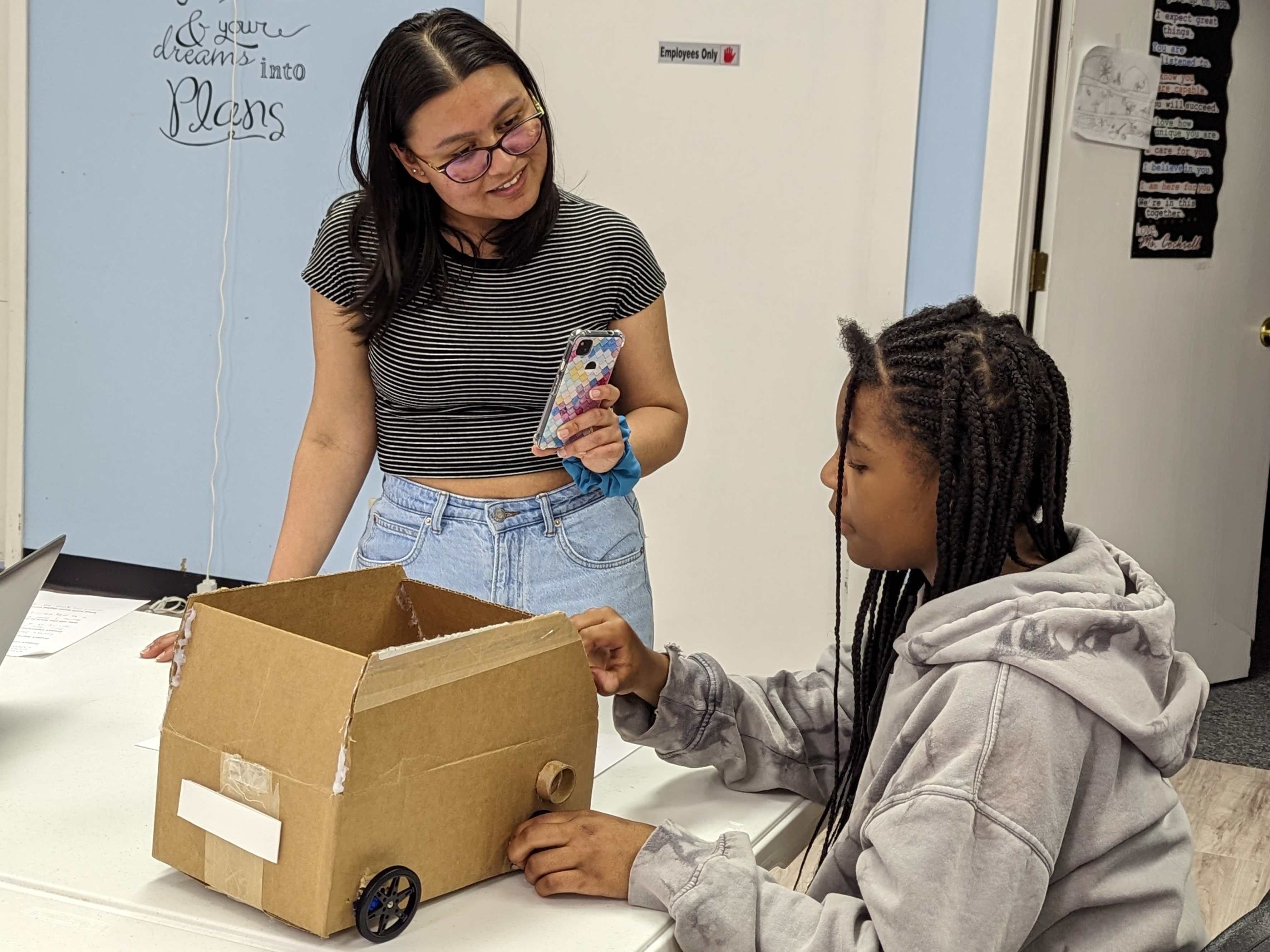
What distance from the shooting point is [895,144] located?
2846mm

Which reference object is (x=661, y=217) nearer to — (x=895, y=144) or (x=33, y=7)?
(x=895, y=144)

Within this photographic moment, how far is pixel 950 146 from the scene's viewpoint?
282 cm

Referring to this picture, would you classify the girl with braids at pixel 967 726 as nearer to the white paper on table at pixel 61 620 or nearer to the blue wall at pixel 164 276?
the white paper on table at pixel 61 620

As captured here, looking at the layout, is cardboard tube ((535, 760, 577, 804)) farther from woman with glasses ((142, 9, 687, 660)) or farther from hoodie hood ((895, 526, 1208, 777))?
woman with glasses ((142, 9, 687, 660))

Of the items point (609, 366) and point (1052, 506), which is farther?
point (609, 366)

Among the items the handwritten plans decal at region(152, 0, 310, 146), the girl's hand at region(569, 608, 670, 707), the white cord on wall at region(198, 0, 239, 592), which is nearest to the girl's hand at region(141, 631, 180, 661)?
the girl's hand at region(569, 608, 670, 707)

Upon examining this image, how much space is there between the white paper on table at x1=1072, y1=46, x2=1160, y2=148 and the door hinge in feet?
0.87

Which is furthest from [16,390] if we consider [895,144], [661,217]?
[895,144]

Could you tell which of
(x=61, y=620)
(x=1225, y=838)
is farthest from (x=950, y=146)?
(x=61, y=620)

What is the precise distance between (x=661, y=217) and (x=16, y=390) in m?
2.07

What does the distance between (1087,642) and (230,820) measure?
633 millimetres

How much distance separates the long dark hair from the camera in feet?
4.89

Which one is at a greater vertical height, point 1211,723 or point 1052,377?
point 1052,377

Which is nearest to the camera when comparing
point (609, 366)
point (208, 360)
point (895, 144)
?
point (609, 366)
